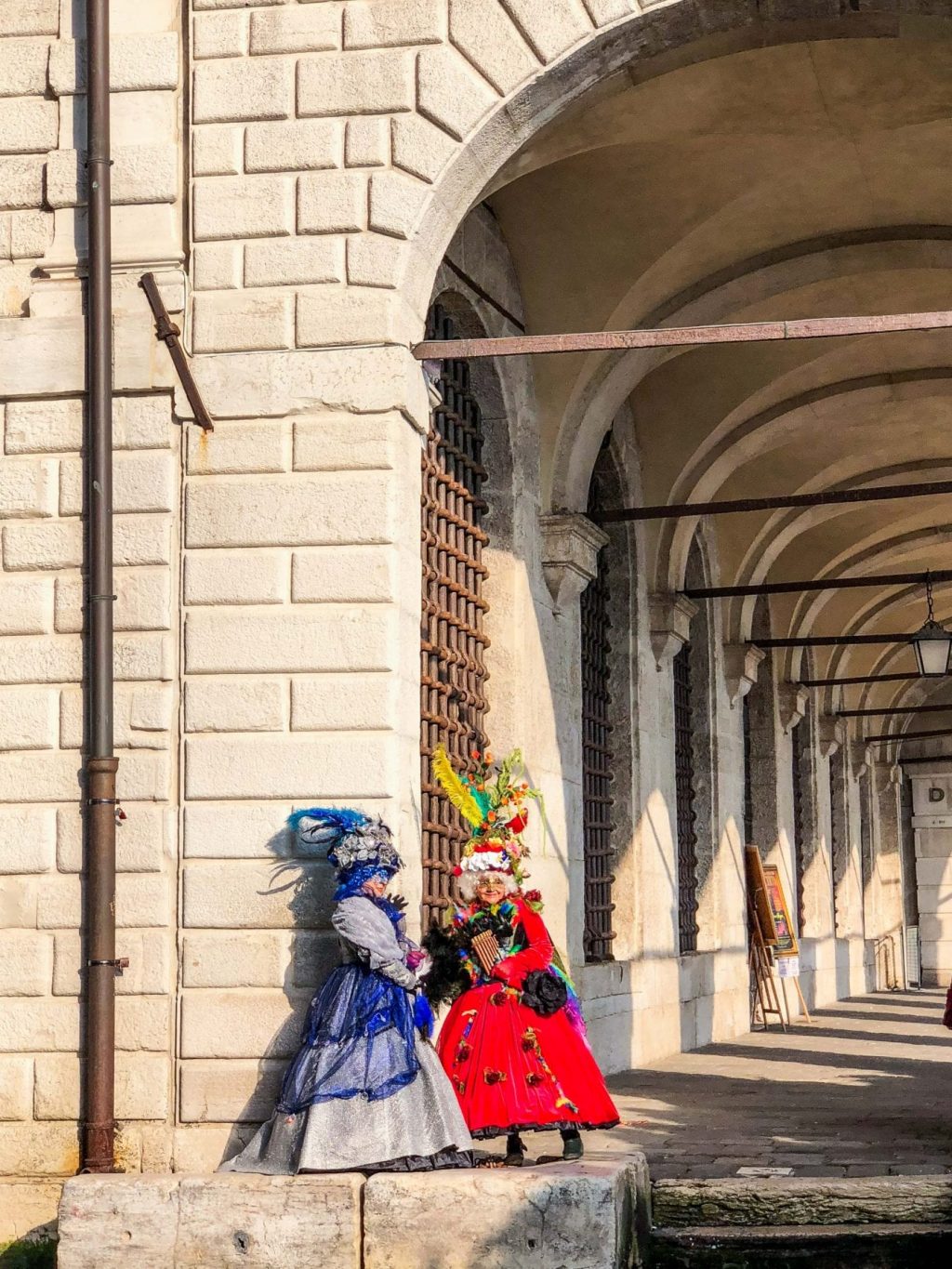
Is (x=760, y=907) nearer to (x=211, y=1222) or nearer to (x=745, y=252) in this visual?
(x=745, y=252)

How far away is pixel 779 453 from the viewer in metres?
15.7

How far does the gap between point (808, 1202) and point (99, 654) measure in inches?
144

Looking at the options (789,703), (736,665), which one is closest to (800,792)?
(789,703)

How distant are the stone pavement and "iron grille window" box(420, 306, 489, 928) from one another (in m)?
1.66

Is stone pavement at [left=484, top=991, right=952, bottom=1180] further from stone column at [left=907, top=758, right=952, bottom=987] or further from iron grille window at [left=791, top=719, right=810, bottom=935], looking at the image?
stone column at [left=907, top=758, right=952, bottom=987]

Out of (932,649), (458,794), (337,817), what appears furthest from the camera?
(932,649)

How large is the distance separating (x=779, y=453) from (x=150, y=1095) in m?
9.82

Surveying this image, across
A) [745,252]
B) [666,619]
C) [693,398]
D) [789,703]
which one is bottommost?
[789,703]

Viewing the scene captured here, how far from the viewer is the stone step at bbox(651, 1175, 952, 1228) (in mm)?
7102

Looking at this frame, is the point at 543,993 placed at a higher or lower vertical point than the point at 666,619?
lower

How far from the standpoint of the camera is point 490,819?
8047 mm

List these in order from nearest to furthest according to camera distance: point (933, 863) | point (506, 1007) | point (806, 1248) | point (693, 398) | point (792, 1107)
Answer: point (806, 1248)
point (506, 1007)
point (792, 1107)
point (693, 398)
point (933, 863)

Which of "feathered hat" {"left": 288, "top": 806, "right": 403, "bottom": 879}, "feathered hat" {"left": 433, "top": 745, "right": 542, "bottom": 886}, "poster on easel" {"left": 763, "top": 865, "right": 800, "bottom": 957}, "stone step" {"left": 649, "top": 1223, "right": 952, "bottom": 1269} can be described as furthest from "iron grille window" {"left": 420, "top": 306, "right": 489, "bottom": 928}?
"poster on easel" {"left": 763, "top": 865, "right": 800, "bottom": 957}

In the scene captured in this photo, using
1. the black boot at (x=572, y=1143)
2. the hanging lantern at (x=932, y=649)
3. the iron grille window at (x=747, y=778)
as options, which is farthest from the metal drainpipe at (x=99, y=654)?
the iron grille window at (x=747, y=778)
